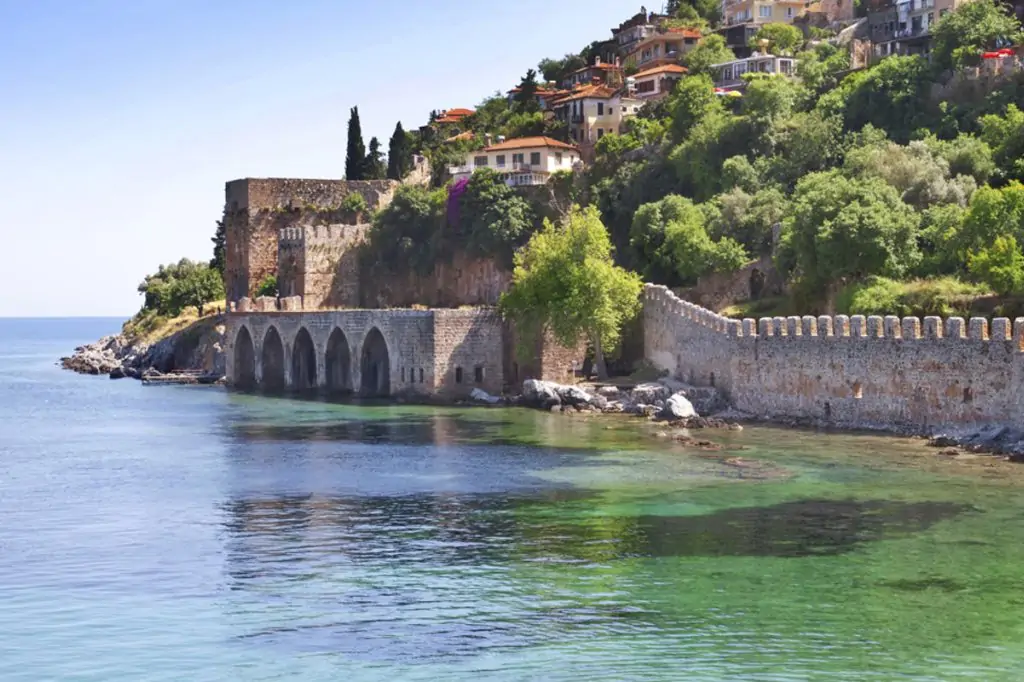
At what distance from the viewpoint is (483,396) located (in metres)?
48.5

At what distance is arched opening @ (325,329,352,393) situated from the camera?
186 ft

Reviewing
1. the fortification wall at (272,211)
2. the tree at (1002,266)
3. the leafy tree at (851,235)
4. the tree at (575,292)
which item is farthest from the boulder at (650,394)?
the fortification wall at (272,211)

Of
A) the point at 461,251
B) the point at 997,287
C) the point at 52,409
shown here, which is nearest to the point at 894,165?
the point at 997,287

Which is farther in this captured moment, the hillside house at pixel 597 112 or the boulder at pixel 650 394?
the hillside house at pixel 597 112

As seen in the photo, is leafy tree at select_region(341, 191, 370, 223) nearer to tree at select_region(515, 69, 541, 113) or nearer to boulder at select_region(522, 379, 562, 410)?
tree at select_region(515, 69, 541, 113)

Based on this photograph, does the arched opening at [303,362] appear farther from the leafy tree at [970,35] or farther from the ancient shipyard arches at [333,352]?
the leafy tree at [970,35]

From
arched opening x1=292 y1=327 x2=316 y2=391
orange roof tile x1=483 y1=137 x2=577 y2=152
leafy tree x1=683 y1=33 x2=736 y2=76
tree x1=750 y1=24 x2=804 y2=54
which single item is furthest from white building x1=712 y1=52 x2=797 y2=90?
arched opening x1=292 y1=327 x2=316 y2=391

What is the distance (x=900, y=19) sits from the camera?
65.3 metres

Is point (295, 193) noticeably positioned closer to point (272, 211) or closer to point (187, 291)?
point (272, 211)

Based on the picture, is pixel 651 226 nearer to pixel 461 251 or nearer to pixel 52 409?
pixel 461 251

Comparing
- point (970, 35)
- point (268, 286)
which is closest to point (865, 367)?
point (970, 35)

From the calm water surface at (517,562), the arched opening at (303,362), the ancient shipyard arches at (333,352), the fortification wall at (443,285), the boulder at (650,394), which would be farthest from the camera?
the fortification wall at (443,285)

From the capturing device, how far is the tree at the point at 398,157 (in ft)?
259

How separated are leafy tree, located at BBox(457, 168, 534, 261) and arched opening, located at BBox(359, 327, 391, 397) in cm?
862
